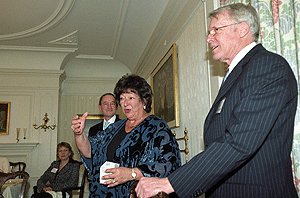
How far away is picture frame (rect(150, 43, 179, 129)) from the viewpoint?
368 cm

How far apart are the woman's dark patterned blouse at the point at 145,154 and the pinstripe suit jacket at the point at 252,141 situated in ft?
1.78

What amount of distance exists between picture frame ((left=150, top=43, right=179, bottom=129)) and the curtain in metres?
2.00

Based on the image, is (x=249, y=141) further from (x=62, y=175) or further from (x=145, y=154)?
(x=62, y=175)

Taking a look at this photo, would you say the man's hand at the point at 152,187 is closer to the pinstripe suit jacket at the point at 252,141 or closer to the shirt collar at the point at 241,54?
the pinstripe suit jacket at the point at 252,141

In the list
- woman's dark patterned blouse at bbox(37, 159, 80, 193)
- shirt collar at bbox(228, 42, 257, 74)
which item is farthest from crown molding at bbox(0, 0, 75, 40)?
shirt collar at bbox(228, 42, 257, 74)

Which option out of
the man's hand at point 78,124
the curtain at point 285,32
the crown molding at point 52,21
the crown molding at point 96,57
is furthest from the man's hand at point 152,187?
the crown molding at point 96,57

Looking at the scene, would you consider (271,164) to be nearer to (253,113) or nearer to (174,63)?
(253,113)

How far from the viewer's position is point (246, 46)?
136cm

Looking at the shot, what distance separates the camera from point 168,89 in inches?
157

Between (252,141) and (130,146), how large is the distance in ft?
3.45

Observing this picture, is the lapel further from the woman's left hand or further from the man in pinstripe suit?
the woman's left hand

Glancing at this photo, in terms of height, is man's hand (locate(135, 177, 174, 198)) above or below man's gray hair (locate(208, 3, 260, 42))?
below

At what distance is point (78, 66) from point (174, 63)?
470cm

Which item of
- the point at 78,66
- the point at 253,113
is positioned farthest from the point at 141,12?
the point at 253,113
